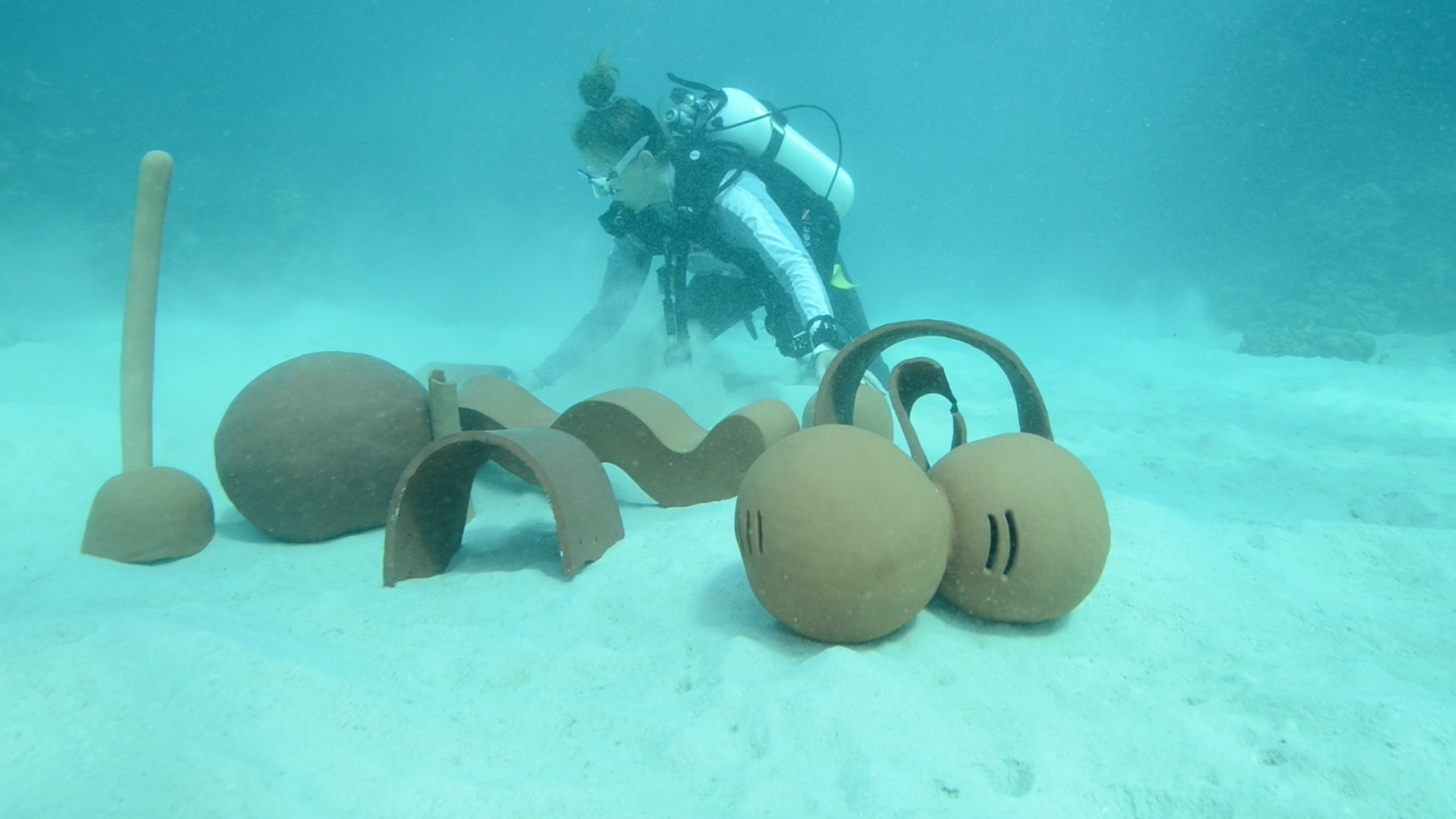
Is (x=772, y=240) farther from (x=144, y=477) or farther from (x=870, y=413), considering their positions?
(x=144, y=477)

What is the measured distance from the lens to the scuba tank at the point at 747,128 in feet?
21.0

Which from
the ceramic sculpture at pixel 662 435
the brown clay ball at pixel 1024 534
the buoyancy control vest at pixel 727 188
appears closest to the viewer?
the brown clay ball at pixel 1024 534

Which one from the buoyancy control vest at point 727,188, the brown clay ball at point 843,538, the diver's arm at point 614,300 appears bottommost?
the brown clay ball at point 843,538

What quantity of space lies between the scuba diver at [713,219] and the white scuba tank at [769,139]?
1 centimetres

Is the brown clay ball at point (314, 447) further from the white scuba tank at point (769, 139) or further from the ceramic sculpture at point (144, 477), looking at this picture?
the white scuba tank at point (769, 139)

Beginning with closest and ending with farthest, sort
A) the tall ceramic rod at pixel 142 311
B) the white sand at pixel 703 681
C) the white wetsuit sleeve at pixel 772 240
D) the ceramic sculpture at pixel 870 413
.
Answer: the white sand at pixel 703 681 → the tall ceramic rod at pixel 142 311 → the ceramic sculpture at pixel 870 413 → the white wetsuit sleeve at pixel 772 240

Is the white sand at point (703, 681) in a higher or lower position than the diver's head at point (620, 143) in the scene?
lower

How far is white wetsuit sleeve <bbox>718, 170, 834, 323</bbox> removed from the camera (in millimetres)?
5492

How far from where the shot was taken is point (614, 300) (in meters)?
7.38

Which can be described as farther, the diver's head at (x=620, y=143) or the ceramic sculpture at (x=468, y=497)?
the diver's head at (x=620, y=143)

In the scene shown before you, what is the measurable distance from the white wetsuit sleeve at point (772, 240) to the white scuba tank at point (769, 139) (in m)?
0.58

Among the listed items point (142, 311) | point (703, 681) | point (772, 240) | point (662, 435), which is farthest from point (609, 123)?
point (703, 681)

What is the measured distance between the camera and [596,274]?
28172 mm

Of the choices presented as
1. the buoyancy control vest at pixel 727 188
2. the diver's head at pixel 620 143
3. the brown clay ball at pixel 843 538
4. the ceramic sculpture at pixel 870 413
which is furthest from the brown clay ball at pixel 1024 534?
the diver's head at pixel 620 143
